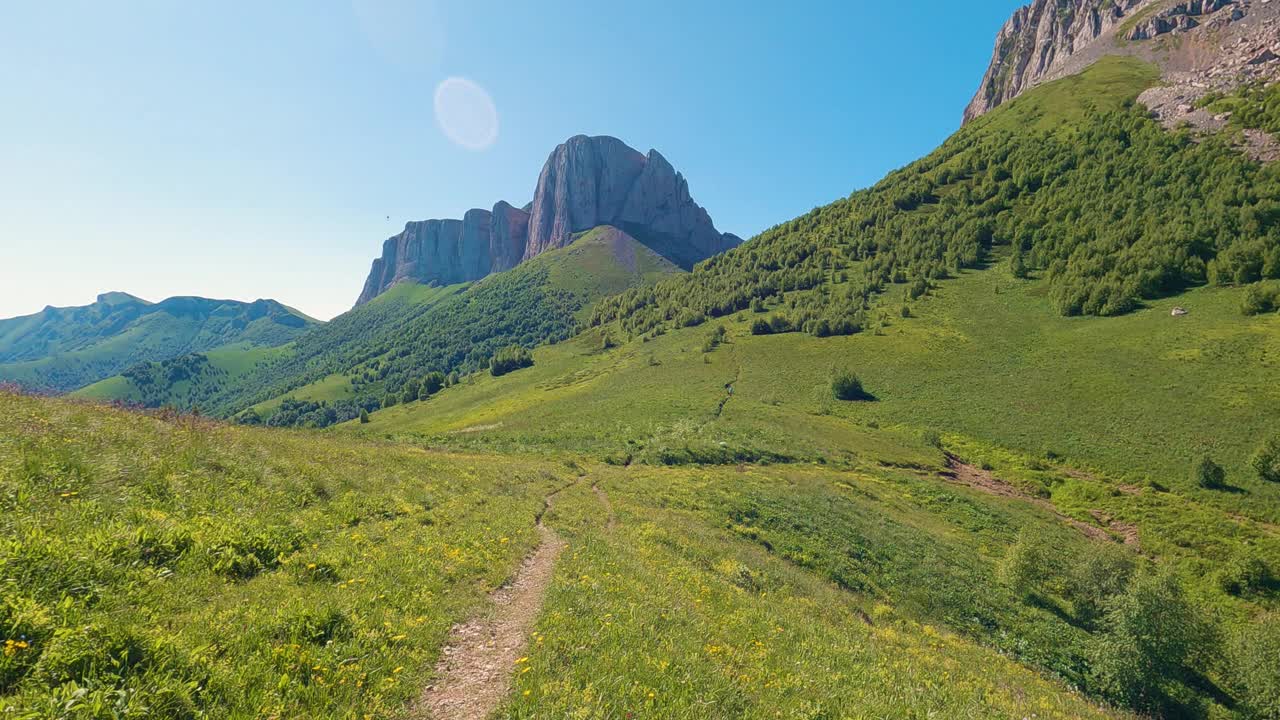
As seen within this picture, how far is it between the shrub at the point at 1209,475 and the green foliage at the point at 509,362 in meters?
142

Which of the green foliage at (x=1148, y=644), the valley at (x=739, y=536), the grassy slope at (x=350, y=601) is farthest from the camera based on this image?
the green foliage at (x=1148, y=644)

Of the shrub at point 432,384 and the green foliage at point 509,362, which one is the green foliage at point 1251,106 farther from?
the shrub at point 432,384

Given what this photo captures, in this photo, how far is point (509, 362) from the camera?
500 ft

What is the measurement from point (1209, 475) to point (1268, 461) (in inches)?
244

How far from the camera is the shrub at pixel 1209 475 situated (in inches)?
1731

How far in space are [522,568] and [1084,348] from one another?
98.2 m

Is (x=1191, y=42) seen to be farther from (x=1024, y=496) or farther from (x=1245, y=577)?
(x=1245, y=577)

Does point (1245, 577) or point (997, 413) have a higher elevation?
point (997, 413)

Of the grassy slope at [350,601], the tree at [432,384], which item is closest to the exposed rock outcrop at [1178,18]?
the grassy slope at [350,601]

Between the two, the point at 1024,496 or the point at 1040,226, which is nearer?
the point at 1024,496

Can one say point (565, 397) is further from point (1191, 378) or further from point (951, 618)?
point (1191, 378)

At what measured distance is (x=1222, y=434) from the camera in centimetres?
5003

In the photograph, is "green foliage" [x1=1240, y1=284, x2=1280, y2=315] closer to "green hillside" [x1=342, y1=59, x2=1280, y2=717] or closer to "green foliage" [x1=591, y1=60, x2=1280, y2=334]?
"green hillside" [x1=342, y1=59, x2=1280, y2=717]

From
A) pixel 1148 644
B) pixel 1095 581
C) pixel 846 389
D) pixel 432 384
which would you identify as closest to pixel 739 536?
pixel 1148 644
